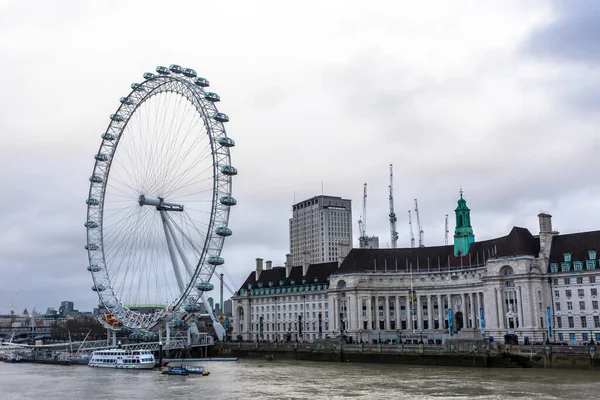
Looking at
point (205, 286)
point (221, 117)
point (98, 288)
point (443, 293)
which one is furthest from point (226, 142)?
point (443, 293)

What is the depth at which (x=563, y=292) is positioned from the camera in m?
95.4

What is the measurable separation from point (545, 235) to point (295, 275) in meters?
51.0

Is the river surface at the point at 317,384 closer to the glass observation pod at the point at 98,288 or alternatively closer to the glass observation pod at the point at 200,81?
the glass observation pod at the point at 98,288

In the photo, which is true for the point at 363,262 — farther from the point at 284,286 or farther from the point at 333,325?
the point at 284,286

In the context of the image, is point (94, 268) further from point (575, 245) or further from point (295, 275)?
point (575, 245)

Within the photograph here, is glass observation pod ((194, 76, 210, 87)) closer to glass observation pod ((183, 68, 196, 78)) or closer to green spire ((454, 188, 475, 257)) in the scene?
glass observation pod ((183, 68, 196, 78))

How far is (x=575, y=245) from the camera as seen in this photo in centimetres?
9650

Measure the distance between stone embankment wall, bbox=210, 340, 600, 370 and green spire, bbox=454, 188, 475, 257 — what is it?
111 feet

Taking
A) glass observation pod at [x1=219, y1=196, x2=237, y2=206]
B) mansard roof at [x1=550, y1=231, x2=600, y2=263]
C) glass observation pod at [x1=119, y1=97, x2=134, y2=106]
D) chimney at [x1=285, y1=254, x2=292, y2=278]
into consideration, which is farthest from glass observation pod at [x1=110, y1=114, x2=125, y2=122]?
mansard roof at [x1=550, y1=231, x2=600, y2=263]

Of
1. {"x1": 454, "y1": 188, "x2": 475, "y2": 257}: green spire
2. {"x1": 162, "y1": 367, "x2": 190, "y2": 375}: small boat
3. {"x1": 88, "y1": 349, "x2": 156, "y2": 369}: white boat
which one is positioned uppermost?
{"x1": 454, "y1": 188, "x2": 475, "y2": 257}: green spire

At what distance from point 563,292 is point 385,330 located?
31362 mm

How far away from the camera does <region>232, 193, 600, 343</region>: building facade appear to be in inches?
3723

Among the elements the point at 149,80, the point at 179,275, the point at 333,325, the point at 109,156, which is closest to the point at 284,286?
the point at 333,325

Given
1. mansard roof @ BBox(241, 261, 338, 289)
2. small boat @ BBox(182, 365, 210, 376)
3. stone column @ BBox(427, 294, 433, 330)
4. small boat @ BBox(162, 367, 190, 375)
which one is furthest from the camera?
mansard roof @ BBox(241, 261, 338, 289)
